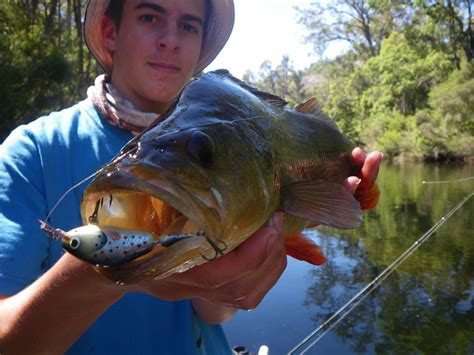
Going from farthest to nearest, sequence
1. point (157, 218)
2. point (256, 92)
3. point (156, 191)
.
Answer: point (256, 92)
point (157, 218)
point (156, 191)

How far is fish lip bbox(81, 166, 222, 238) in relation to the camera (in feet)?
3.88

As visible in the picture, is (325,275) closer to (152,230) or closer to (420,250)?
(420,250)

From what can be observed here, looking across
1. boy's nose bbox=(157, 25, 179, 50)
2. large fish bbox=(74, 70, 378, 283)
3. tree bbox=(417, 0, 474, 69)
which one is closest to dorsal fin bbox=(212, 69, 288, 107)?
large fish bbox=(74, 70, 378, 283)

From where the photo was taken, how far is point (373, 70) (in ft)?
148

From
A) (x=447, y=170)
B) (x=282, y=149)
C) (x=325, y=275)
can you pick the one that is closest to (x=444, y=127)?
(x=447, y=170)

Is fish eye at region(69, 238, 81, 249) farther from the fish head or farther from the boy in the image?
the boy

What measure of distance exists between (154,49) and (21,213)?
1106mm

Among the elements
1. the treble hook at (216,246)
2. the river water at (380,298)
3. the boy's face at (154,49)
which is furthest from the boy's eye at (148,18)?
the river water at (380,298)

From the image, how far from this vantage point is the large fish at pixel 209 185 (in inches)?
47.4

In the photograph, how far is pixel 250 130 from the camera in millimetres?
1844

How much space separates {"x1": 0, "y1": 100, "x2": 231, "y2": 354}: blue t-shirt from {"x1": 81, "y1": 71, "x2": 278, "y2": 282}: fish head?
0.62m

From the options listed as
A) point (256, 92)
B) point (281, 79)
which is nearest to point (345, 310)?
point (256, 92)

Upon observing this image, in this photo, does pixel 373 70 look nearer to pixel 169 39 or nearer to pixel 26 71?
pixel 26 71

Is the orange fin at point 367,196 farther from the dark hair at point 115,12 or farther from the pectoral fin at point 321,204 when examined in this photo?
the dark hair at point 115,12
